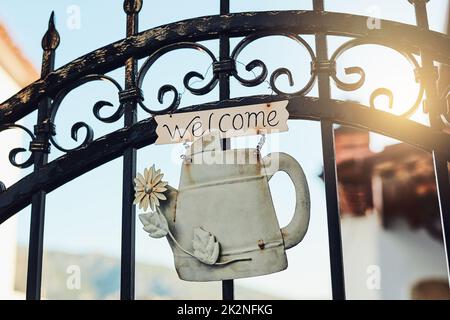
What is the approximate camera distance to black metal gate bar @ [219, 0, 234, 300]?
131cm

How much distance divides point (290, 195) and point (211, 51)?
0.39 m

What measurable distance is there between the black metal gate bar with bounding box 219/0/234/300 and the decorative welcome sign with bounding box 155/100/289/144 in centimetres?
4

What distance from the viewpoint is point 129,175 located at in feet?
4.63

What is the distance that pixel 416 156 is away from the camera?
2070 mm

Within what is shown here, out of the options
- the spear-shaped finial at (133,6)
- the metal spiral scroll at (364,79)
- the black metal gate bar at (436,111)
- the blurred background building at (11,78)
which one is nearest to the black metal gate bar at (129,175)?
the spear-shaped finial at (133,6)

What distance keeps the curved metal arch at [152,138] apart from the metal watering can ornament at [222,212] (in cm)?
10

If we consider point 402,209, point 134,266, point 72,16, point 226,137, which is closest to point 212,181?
point 226,137

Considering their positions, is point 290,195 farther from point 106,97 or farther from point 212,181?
point 106,97

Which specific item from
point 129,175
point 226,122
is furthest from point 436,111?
point 129,175

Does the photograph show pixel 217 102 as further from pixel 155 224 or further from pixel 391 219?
pixel 391 219

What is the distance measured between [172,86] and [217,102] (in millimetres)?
116

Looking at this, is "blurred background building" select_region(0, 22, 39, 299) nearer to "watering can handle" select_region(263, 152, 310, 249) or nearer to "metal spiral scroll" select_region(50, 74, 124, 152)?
"metal spiral scroll" select_region(50, 74, 124, 152)

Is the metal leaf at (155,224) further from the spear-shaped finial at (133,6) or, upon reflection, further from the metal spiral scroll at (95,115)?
the spear-shaped finial at (133,6)

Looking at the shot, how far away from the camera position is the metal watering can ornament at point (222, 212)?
4.28ft
